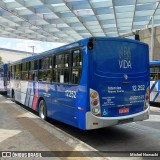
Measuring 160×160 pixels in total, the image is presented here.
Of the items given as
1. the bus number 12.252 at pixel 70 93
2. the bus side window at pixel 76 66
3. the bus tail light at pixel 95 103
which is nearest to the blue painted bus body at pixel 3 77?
→ the bus number 12.252 at pixel 70 93

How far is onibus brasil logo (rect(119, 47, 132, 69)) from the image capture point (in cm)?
745

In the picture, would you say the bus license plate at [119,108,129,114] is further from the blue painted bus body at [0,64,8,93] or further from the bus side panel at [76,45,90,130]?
the blue painted bus body at [0,64,8,93]

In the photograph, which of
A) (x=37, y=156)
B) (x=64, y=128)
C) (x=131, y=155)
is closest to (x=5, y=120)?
(x=64, y=128)

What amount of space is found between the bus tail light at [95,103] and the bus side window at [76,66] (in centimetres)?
66

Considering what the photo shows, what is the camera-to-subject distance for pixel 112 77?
7.27 metres

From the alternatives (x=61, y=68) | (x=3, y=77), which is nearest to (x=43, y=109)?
(x=61, y=68)

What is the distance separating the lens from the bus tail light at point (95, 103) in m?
6.90

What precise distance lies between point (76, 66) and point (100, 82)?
870 mm

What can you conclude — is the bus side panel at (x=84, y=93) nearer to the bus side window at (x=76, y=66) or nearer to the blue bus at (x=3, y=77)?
the bus side window at (x=76, y=66)

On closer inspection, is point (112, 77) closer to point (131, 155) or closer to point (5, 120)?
point (131, 155)

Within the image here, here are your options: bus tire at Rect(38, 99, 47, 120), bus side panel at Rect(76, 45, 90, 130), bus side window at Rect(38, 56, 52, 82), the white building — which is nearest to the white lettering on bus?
bus side panel at Rect(76, 45, 90, 130)

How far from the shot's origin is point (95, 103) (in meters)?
6.94

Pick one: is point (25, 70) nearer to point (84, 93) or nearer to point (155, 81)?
point (84, 93)

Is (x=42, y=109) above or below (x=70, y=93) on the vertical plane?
below
